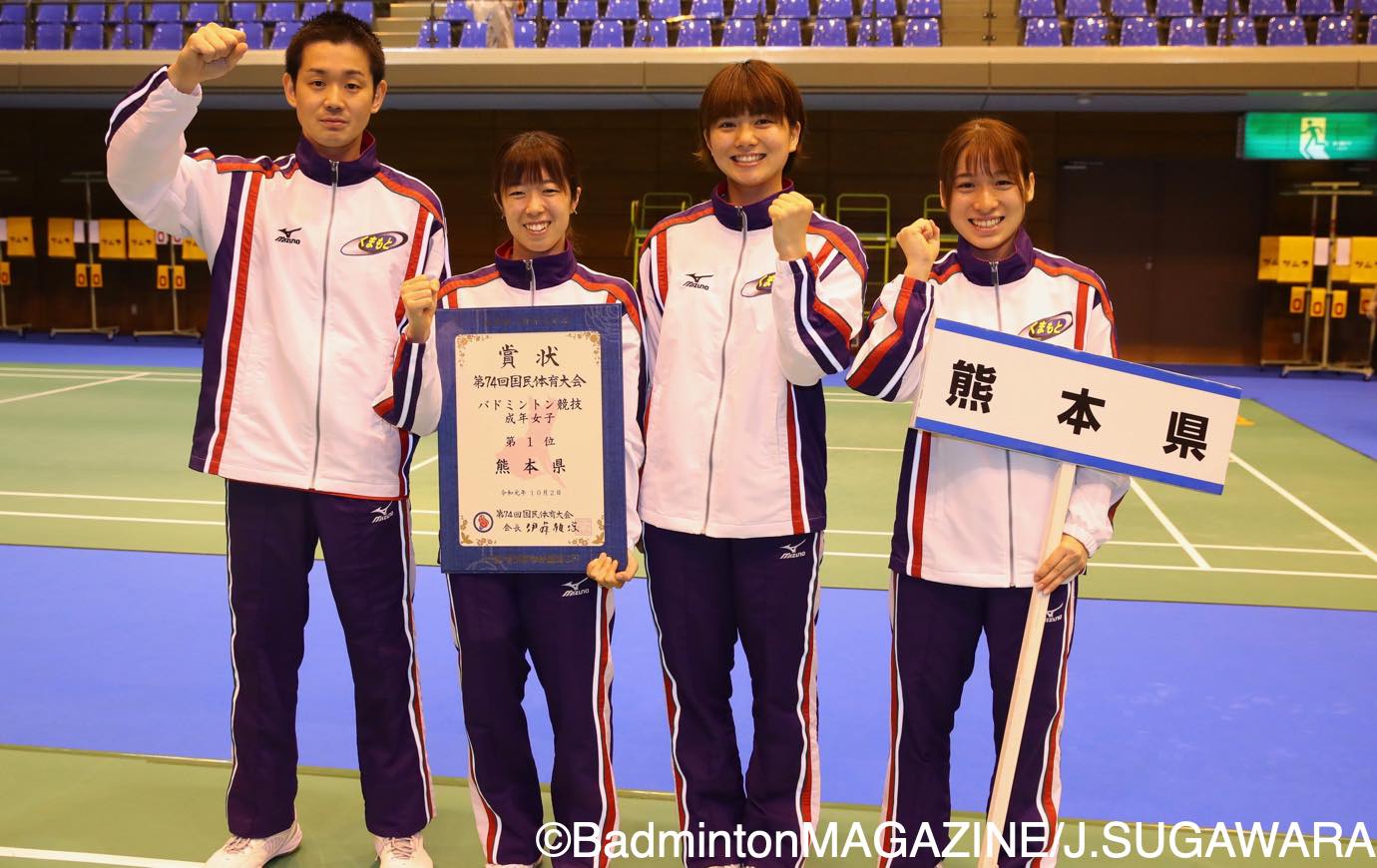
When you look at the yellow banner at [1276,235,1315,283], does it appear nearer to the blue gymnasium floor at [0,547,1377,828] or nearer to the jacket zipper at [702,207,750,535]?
the blue gymnasium floor at [0,547,1377,828]

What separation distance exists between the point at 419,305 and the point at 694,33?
14961 mm

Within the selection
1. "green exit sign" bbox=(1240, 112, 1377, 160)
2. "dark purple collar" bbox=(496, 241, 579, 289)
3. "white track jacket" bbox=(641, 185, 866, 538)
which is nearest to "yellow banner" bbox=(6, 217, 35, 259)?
"green exit sign" bbox=(1240, 112, 1377, 160)

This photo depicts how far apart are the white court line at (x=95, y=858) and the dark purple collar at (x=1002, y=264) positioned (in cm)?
255

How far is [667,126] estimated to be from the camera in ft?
59.4

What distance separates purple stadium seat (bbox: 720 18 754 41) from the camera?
1683cm

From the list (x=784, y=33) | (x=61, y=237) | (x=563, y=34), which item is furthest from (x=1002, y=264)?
(x=61, y=237)

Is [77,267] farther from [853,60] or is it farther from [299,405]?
[299,405]

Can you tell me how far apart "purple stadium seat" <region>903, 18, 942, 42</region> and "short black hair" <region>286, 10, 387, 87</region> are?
46.8 feet

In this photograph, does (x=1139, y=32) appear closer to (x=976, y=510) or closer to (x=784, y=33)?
(x=784, y=33)

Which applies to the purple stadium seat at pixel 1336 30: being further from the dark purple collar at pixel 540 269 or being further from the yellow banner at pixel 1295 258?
the dark purple collar at pixel 540 269

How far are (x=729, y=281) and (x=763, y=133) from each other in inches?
14.3

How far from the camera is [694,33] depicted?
16.9m

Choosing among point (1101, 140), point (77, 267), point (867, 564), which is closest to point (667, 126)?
point (1101, 140)

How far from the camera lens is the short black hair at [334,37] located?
3.10 meters
